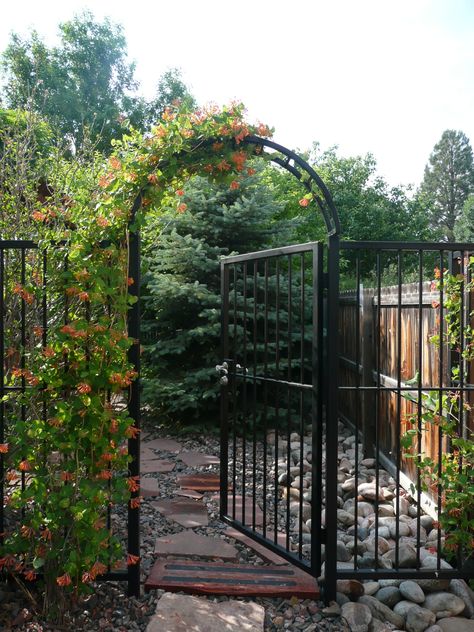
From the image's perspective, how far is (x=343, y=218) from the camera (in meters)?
24.6

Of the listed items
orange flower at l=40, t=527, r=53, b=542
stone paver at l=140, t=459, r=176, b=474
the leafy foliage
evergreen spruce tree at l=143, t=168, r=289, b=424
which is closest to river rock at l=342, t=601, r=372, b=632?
orange flower at l=40, t=527, r=53, b=542

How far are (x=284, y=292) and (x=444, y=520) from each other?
A: 4310mm

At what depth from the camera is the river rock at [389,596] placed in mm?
3123

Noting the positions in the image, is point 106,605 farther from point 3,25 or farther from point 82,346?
point 3,25

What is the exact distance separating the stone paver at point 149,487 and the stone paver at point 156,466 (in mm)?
301

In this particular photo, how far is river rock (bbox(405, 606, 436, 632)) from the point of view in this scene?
2887mm

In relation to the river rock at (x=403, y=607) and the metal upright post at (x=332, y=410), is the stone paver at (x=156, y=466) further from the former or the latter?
the river rock at (x=403, y=607)

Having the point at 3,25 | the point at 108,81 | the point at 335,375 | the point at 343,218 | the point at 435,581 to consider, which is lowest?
the point at 435,581

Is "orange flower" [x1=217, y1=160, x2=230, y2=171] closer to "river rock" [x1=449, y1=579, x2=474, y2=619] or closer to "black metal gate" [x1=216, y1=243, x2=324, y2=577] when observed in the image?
"black metal gate" [x1=216, y1=243, x2=324, y2=577]

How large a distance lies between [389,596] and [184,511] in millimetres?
1825

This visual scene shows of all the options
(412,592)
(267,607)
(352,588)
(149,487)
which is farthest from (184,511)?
(412,592)

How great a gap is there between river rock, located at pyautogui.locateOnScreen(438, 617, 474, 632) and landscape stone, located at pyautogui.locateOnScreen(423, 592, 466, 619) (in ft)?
A: 0.22

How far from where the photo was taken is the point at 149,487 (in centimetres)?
500

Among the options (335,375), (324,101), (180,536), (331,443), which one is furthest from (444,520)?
(324,101)
